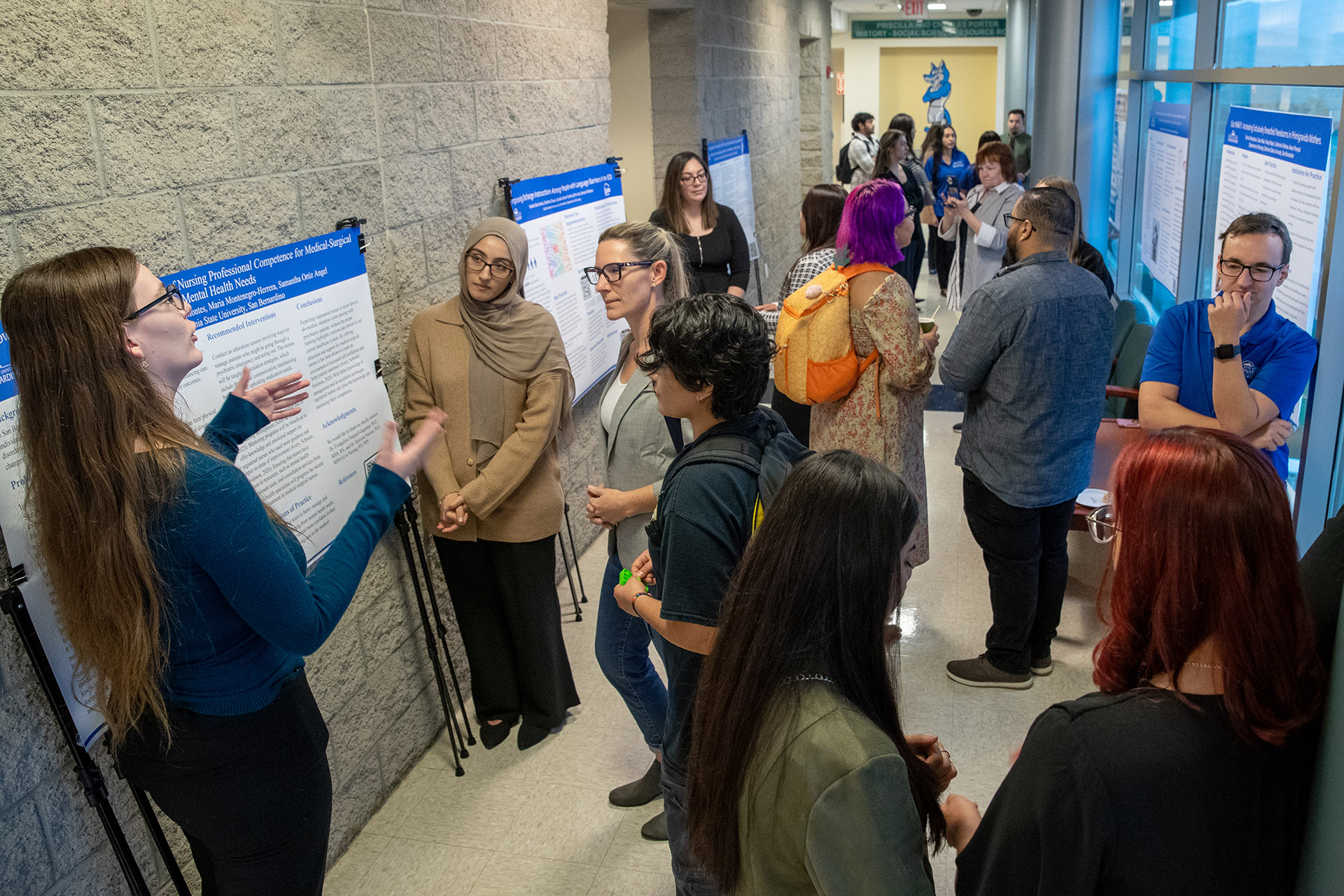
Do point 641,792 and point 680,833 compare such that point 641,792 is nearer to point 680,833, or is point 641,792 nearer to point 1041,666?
point 680,833

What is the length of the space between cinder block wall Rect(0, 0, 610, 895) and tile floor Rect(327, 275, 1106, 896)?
164 millimetres

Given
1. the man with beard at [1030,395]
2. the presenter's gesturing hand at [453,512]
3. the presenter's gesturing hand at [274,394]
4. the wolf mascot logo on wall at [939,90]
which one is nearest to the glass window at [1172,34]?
the man with beard at [1030,395]

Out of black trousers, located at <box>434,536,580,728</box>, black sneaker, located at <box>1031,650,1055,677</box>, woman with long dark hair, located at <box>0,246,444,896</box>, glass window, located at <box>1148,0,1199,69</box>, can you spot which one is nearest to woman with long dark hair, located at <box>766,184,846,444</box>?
black sneaker, located at <box>1031,650,1055,677</box>

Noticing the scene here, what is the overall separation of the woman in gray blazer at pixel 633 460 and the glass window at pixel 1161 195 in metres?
2.51

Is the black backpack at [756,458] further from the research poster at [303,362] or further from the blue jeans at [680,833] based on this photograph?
the research poster at [303,362]

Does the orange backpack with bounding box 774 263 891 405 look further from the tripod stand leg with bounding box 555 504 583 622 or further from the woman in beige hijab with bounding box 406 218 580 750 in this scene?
the tripod stand leg with bounding box 555 504 583 622

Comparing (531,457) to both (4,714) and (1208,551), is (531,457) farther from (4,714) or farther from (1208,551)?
(1208,551)

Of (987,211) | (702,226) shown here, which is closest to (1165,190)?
(987,211)

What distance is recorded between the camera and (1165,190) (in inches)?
185

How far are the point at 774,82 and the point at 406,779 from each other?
24.7ft

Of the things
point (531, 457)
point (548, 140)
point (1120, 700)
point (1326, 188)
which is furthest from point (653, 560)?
point (548, 140)

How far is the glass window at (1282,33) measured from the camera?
2668 millimetres

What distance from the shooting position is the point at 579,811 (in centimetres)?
272

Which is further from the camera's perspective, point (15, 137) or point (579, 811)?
point (579, 811)
